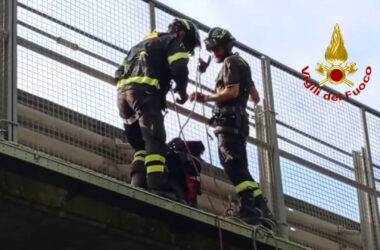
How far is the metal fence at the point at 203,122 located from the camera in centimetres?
1045

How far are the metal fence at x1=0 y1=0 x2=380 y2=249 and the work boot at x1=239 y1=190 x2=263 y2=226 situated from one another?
24.7 inches

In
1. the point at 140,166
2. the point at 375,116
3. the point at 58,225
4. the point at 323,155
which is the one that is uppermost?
the point at 375,116

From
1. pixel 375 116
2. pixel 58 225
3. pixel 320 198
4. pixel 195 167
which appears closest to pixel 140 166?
pixel 195 167

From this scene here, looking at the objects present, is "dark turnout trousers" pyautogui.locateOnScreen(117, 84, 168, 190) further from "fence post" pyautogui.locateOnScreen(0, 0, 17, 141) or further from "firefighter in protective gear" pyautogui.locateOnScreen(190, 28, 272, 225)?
"fence post" pyautogui.locateOnScreen(0, 0, 17, 141)

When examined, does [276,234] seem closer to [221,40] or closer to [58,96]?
[221,40]

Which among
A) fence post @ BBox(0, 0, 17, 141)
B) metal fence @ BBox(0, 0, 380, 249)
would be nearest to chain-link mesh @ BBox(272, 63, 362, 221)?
metal fence @ BBox(0, 0, 380, 249)

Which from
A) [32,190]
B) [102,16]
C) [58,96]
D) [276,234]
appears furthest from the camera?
[276,234]

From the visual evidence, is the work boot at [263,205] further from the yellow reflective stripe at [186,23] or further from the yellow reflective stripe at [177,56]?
the yellow reflective stripe at [186,23]

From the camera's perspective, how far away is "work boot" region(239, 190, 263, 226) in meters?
11.4

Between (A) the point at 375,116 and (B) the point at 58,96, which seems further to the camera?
(A) the point at 375,116

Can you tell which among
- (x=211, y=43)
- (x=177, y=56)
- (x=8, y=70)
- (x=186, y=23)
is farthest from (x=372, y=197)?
(x=8, y=70)

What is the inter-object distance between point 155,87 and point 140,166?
0.76 metres

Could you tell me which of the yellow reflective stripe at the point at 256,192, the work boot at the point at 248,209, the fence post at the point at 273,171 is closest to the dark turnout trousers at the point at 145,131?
the work boot at the point at 248,209

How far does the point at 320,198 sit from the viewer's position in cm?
1312
